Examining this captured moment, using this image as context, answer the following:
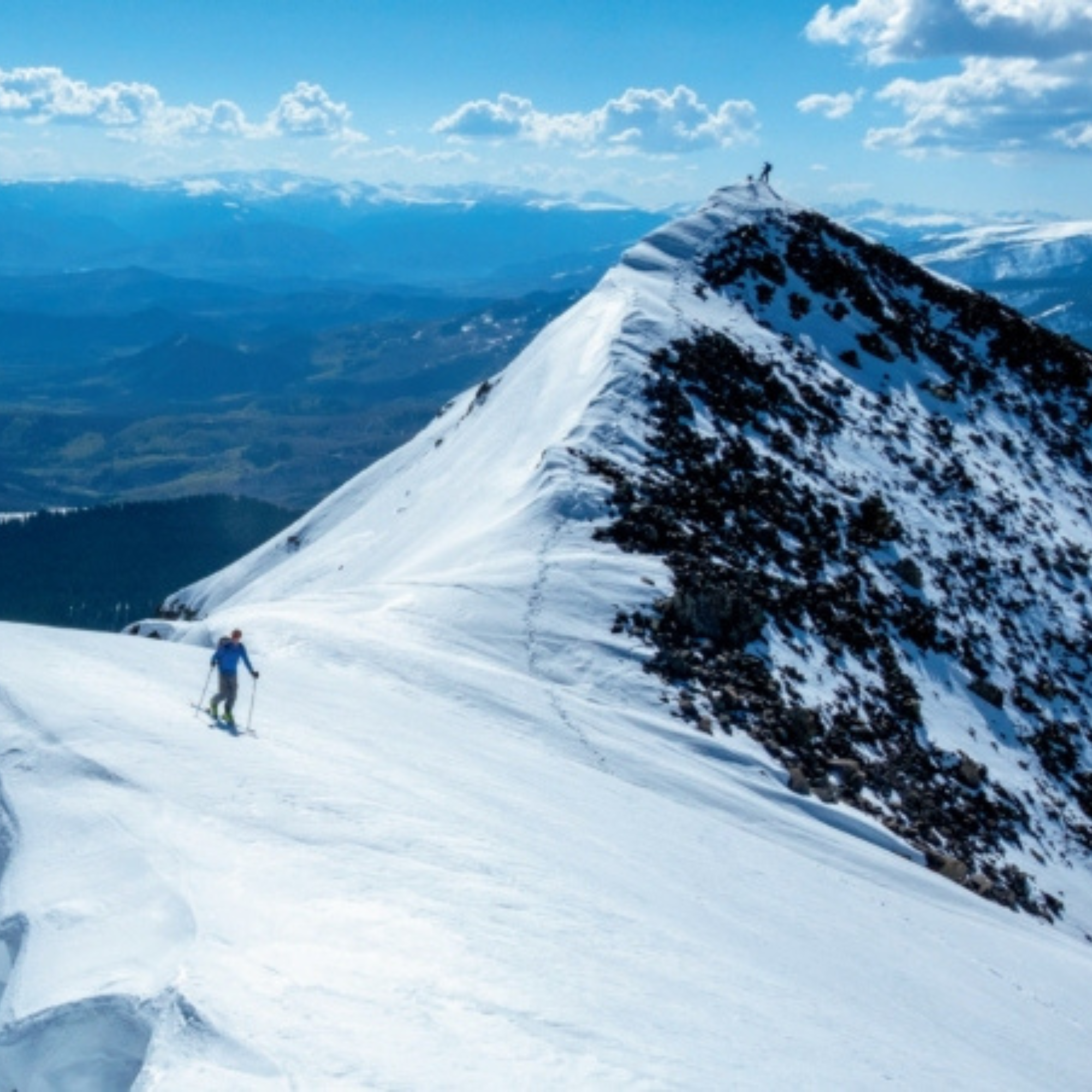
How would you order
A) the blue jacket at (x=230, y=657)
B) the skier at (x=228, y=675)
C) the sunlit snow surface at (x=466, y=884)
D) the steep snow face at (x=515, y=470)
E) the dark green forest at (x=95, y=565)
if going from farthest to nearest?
the dark green forest at (x=95, y=565) → the steep snow face at (x=515, y=470) → the blue jacket at (x=230, y=657) → the skier at (x=228, y=675) → the sunlit snow surface at (x=466, y=884)

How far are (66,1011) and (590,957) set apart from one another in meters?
5.17

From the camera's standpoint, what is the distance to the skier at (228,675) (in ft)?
57.0

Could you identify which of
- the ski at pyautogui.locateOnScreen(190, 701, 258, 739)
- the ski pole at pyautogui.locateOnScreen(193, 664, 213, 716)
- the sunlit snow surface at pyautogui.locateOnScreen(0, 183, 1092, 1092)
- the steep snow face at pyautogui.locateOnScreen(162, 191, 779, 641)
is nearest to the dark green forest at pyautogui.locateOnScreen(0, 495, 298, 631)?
the steep snow face at pyautogui.locateOnScreen(162, 191, 779, 641)

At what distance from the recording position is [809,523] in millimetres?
Result: 36719

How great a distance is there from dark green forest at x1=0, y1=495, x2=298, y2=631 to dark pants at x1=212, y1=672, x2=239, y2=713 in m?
154

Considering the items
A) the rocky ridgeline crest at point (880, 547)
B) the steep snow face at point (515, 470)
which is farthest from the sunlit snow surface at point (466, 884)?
the rocky ridgeline crest at point (880, 547)

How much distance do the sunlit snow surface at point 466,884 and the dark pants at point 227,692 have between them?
2.88 ft

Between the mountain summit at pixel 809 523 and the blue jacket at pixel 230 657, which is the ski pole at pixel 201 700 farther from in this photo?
the mountain summit at pixel 809 523

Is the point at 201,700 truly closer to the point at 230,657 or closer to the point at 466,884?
the point at 230,657

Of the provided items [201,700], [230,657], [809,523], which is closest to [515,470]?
[809,523]

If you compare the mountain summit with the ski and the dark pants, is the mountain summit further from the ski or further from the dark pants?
the ski

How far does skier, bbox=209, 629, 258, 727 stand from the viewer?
1738 cm

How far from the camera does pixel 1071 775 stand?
3091cm

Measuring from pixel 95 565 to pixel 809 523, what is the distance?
565 feet
